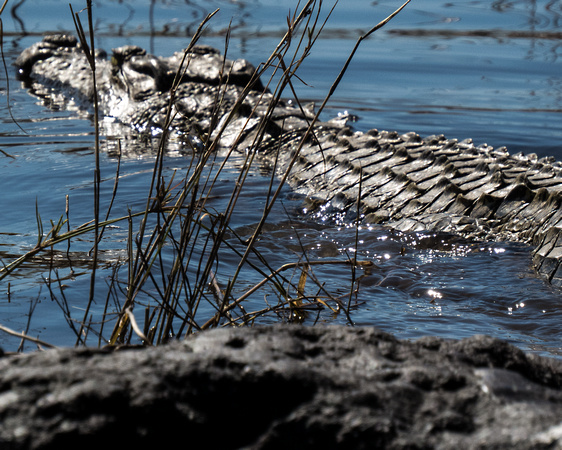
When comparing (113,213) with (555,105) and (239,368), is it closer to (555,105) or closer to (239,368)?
(239,368)

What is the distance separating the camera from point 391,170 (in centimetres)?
416

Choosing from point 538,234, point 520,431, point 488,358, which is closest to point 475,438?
point 520,431

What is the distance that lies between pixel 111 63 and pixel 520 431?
266 inches

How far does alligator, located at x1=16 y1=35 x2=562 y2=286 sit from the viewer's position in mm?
3439

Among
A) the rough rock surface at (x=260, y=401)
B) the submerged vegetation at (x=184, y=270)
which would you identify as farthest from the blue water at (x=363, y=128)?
the rough rock surface at (x=260, y=401)

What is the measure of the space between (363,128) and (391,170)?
299 centimetres

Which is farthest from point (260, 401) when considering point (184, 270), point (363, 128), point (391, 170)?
point (363, 128)

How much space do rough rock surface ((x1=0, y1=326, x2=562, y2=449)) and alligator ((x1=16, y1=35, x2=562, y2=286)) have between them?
94 cm

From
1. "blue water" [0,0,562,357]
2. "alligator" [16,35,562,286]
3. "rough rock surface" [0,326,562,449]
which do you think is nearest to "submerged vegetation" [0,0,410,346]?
"blue water" [0,0,562,357]

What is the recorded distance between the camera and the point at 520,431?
953 mm

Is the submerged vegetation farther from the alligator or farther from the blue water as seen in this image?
the alligator

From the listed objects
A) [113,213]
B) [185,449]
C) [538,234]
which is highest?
[185,449]

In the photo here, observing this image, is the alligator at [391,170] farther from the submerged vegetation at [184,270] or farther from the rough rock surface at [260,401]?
the rough rock surface at [260,401]

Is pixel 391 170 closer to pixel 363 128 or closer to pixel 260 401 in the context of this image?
pixel 363 128
